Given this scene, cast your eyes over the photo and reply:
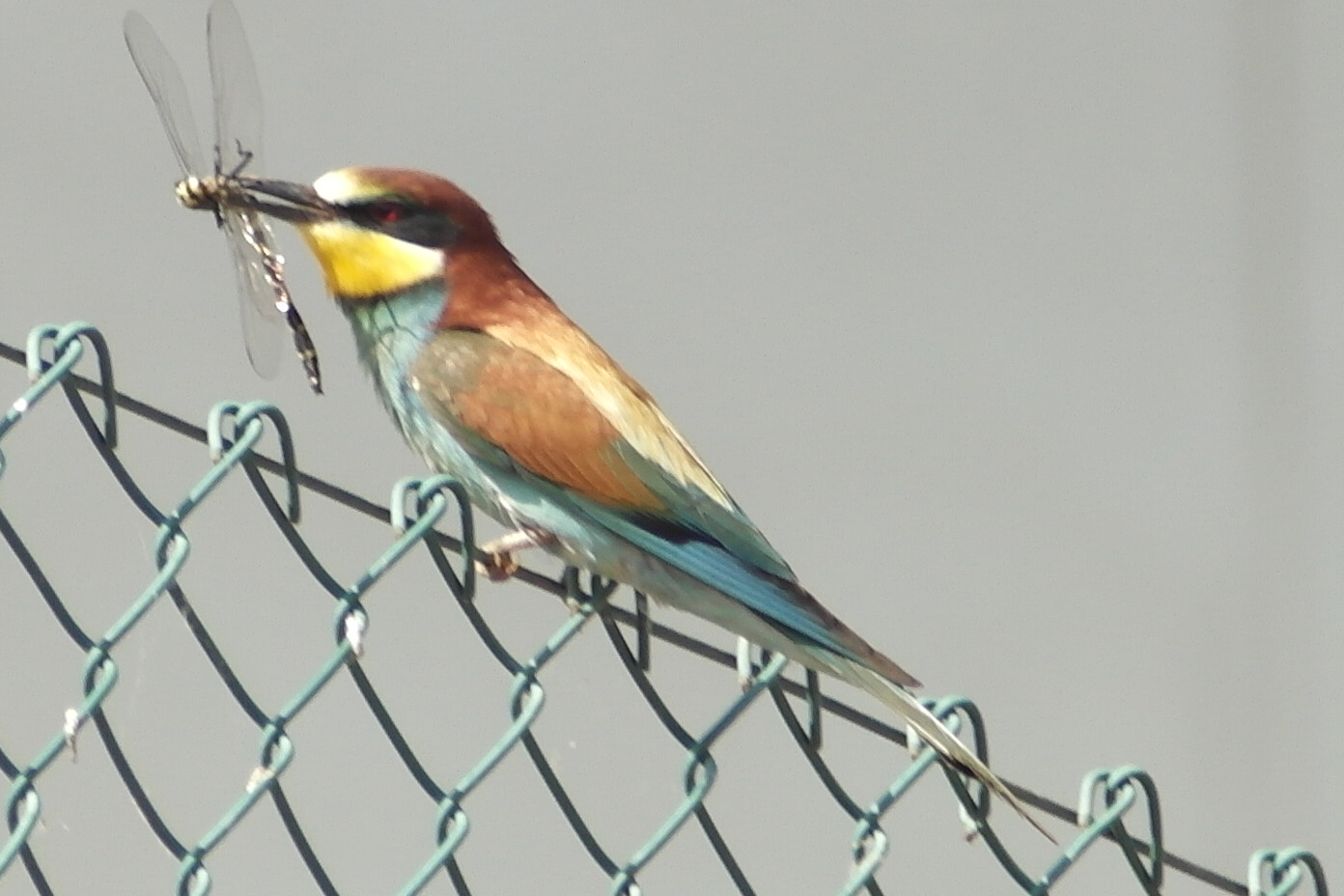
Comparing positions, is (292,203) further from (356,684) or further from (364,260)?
(356,684)

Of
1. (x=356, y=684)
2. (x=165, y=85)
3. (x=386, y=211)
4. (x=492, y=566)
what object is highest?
(x=386, y=211)

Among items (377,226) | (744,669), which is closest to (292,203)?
(377,226)

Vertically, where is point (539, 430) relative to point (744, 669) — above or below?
above

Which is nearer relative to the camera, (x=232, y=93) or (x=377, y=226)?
(x=232, y=93)

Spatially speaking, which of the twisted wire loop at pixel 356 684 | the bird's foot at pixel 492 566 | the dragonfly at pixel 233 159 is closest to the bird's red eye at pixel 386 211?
the dragonfly at pixel 233 159

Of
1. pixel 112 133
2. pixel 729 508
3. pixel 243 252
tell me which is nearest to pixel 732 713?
pixel 729 508

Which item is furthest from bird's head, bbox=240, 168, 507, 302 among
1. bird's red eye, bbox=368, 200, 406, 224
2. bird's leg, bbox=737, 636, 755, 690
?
bird's leg, bbox=737, 636, 755, 690
